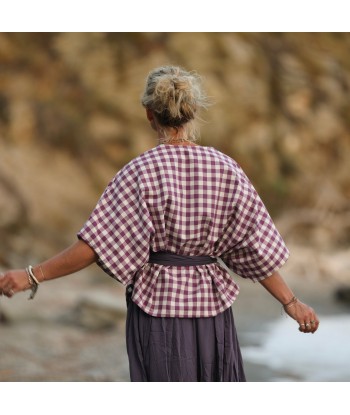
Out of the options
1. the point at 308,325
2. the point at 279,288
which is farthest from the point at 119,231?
the point at 308,325

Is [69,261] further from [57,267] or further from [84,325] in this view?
[84,325]

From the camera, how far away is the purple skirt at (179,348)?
6.82 ft

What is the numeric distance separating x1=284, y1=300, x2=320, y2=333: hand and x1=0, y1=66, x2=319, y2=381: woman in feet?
0.55

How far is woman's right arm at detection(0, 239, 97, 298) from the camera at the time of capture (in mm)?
2070

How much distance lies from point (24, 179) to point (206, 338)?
14.0 feet

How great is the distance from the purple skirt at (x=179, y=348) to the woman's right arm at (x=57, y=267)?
0.17 m

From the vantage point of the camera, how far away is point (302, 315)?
2.19 meters

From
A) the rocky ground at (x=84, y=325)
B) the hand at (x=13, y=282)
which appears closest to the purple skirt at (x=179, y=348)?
the hand at (x=13, y=282)

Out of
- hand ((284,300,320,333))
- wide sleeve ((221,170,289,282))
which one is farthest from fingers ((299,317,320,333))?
wide sleeve ((221,170,289,282))

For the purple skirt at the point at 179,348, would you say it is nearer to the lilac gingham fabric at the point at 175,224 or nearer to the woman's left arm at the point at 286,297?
the lilac gingham fabric at the point at 175,224

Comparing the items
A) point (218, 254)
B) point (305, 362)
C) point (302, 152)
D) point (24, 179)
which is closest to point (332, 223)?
point (302, 152)

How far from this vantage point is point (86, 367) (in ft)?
15.7

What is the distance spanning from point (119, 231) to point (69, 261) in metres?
0.15

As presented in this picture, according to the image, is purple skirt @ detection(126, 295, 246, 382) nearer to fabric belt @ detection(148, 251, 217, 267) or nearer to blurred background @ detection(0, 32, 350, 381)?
fabric belt @ detection(148, 251, 217, 267)
